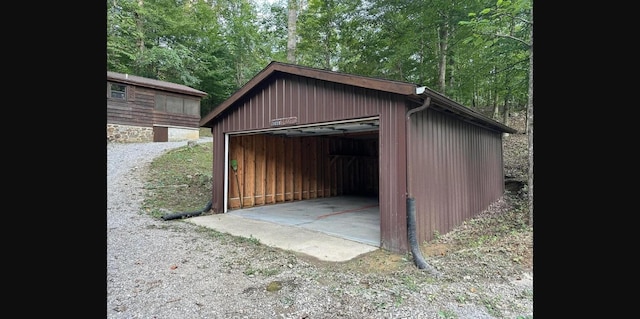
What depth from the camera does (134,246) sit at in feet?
16.1

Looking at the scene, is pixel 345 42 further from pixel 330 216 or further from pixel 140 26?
pixel 140 26

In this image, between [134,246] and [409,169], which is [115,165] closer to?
[134,246]

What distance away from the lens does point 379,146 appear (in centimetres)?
489

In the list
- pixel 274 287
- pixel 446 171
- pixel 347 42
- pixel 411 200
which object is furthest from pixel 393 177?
pixel 347 42

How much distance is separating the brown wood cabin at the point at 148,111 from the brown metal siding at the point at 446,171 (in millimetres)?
15008

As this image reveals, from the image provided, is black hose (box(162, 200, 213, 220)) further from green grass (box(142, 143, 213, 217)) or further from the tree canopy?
the tree canopy

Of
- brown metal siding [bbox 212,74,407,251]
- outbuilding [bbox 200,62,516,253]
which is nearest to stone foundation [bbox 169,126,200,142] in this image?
outbuilding [bbox 200,62,516,253]

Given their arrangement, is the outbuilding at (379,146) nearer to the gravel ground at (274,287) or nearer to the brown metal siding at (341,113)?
the brown metal siding at (341,113)

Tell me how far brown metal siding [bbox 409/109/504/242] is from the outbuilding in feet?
0.06

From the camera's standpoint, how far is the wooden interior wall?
876 cm

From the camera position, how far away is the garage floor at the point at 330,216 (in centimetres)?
596

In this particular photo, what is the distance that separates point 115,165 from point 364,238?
9440mm

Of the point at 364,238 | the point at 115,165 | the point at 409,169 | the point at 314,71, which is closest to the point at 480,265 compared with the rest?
the point at 409,169

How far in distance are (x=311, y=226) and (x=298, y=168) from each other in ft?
13.4
